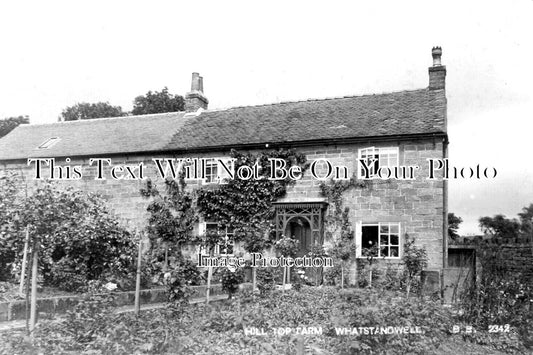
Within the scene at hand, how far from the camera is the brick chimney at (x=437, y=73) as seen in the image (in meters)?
18.9

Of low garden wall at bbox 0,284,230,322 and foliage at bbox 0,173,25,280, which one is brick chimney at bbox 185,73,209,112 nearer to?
foliage at bbox 0,173,25,280

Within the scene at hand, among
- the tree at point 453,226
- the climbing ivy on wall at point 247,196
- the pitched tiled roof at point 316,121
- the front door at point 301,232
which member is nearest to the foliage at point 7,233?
the climbing ivy on wall at point 247,196

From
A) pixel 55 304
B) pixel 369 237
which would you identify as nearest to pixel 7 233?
pixel 55 304

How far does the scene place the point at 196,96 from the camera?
23.5 m

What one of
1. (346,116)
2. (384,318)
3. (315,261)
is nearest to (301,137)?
(346,116)

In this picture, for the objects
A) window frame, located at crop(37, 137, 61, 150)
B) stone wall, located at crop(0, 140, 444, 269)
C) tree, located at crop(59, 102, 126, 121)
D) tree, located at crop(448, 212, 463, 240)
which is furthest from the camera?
tree, located at crop(59, 102, 126, 121)

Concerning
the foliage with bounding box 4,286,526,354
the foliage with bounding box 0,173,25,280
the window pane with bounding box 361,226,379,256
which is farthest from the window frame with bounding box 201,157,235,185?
the foliage with bounding box 4,286,526,354

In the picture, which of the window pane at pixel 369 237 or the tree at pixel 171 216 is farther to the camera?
the tree at pixel 171 216

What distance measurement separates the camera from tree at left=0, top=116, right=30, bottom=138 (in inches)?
1495

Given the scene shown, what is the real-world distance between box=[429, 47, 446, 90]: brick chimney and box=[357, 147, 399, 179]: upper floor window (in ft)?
12.8

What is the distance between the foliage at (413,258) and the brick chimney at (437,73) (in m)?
6.25

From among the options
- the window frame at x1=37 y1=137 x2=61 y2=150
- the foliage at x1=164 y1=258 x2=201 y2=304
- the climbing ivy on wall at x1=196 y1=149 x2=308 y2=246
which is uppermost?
the window frame at x1=37 y1=137 x2=61 y2=150

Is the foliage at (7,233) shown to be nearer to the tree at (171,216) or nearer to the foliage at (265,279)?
the foliage at (265,279)

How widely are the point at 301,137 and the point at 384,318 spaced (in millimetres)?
11210
